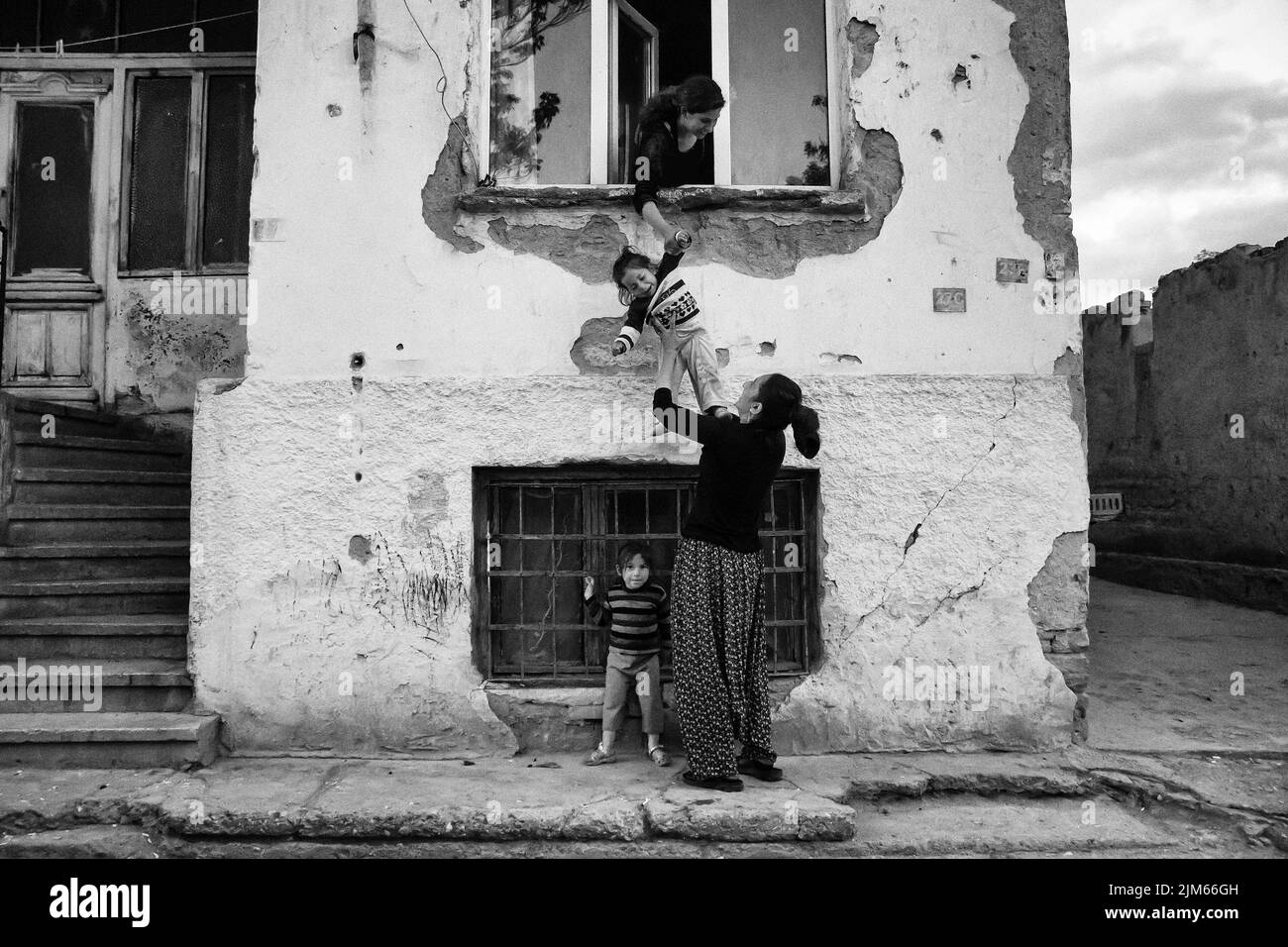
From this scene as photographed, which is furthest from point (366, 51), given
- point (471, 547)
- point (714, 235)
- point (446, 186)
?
point (471, 547)

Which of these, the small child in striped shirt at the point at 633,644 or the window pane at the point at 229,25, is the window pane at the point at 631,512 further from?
the window pane at the point at 229,25

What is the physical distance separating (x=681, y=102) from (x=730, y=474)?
1.83 m

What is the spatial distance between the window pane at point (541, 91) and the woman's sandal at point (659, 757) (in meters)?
2.77

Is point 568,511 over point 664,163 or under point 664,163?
under

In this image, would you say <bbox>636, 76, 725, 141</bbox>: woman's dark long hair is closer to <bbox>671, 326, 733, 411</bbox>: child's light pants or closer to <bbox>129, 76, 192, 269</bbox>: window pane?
<bbox>671, 326, 733, 411</bbox>: child's light pants

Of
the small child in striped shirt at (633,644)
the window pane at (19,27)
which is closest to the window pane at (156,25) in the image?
the window pane at (19,27)

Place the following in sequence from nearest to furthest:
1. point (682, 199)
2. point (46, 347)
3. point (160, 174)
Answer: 1. point (682, 199)
2. point (46, 347)
3. point (160, 174)

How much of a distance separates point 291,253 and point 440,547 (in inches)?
62.5

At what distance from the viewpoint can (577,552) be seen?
453 cm

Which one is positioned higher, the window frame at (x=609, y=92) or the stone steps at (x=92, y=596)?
the window frame at (x=609, y=92)

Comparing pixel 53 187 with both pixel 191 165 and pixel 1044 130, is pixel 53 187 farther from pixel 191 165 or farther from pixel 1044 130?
pixel 1044 130

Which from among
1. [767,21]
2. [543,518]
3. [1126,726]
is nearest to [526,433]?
[543,518]

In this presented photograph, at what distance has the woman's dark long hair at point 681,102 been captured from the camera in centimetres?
428

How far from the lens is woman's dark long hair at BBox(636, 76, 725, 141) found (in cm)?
428
